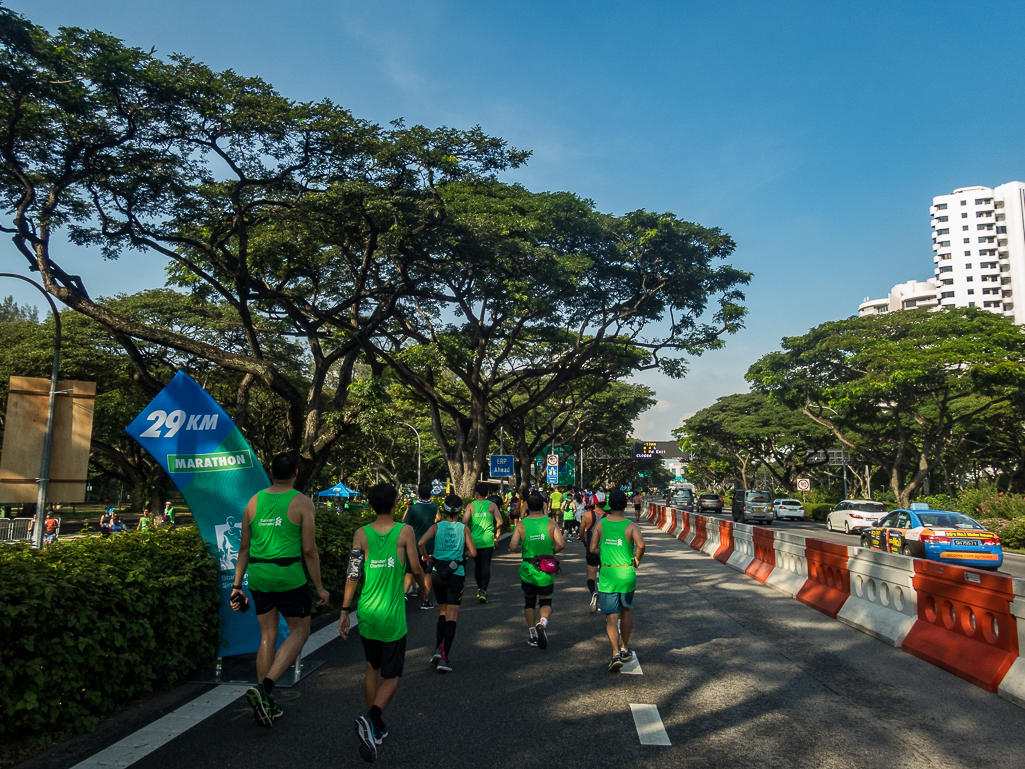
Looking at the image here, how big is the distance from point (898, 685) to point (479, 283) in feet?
56.3

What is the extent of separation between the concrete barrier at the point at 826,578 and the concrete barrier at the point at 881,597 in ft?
0.71

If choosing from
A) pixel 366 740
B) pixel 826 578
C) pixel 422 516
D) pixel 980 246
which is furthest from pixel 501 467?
pixel 980 246

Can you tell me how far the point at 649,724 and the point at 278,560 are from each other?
278 centimetres

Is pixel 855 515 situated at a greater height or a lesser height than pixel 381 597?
lesser

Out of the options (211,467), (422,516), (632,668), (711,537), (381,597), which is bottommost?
(632,668)

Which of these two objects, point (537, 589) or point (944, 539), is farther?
point (944, 539)

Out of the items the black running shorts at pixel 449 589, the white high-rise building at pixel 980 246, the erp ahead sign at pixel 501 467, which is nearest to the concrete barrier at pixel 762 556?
the black running shorts at pixel 449 589

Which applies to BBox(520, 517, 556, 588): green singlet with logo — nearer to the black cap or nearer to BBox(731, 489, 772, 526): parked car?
the black cap

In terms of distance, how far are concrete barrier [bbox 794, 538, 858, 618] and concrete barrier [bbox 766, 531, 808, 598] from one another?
0.97 feet

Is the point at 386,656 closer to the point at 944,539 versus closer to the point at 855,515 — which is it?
the point at 944,539

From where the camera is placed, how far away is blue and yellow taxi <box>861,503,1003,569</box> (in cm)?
1555

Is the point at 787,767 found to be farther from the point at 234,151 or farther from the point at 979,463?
the point at 979,463

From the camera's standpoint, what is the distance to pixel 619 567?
22.6ft

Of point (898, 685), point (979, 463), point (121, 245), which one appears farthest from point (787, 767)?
point (979, 463)
